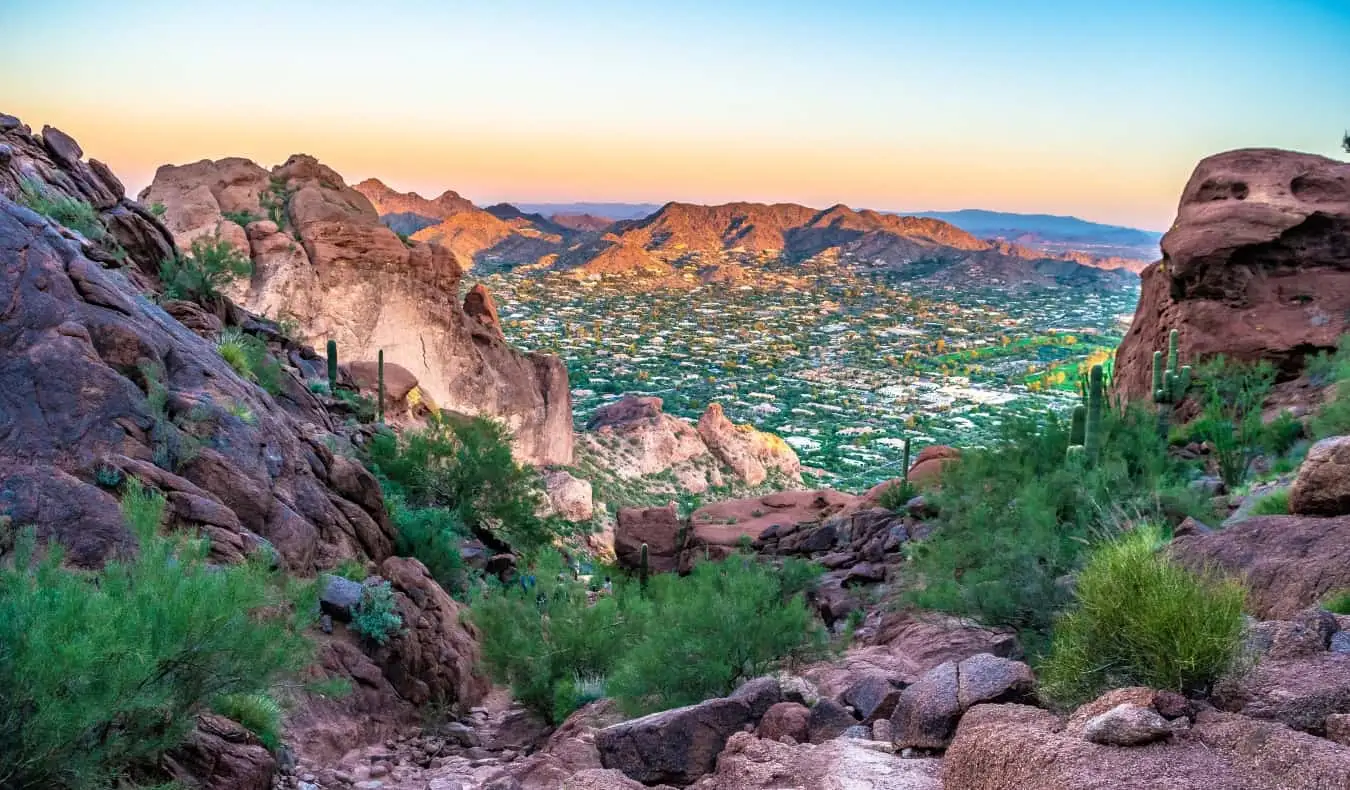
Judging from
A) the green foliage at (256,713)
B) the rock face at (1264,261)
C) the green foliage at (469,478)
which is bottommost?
the green foliage at (469,478)

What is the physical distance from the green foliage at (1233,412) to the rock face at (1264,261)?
A: 1020 millimetres

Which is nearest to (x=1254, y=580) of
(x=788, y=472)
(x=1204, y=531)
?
(x=1204, y=531)

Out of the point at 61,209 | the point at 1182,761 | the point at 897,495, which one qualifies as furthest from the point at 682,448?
the point at 1182,761

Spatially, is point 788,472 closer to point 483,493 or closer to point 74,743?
point 483,493

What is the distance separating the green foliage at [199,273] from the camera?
59.3 ft

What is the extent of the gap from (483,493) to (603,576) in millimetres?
3557

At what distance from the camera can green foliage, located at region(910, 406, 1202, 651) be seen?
39.3ft

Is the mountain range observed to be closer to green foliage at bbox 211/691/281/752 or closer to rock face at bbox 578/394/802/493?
rock face at bbox 578/394/802/493

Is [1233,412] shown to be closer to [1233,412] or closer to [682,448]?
[1233,412]

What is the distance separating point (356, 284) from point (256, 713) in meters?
32.1

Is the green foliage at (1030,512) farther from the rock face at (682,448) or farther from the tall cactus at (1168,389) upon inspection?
the rock face at (682,448)

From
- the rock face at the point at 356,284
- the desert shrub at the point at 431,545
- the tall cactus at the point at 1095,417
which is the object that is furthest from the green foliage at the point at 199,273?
the tall cactus at the point at 1095,417

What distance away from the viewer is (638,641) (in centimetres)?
1318

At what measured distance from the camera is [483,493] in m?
23.7
